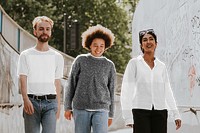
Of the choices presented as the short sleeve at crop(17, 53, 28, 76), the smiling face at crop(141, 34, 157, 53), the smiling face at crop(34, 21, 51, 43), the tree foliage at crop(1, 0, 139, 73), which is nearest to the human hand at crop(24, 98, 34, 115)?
the short sleeve at crop(17, 53, 28, 76)

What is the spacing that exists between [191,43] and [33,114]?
4876 millimetres

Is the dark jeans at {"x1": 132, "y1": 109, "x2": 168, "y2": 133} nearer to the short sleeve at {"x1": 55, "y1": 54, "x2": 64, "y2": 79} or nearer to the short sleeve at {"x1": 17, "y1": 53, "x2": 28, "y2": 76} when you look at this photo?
the short sleeve at {"x1": 55, "y1": 54, "x2": 64, "y2": 79}

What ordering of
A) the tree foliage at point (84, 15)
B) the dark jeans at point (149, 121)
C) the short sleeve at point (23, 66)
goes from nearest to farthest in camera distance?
the dark jeans at point (149, 121), the short sleeve at point (23, 66), the tree foliage at point (84, 15)

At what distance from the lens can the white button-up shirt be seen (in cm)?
571

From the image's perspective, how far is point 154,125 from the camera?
18.7 feet

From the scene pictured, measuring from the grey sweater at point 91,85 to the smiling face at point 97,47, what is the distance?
68mm

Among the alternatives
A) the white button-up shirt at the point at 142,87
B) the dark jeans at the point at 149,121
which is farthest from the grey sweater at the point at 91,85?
the dark jeans at the point at 149,121

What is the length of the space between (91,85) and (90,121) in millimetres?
361

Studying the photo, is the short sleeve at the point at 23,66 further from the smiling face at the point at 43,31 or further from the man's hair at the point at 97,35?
the man's hair at the point at 97,35

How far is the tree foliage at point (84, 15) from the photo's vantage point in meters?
33.2

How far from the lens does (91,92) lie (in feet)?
20.1

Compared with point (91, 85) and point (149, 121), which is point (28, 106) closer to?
point (91, 85)

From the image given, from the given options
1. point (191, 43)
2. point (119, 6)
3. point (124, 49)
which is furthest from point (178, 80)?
point (119, 6)

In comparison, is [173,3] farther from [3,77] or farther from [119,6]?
[119,6]
